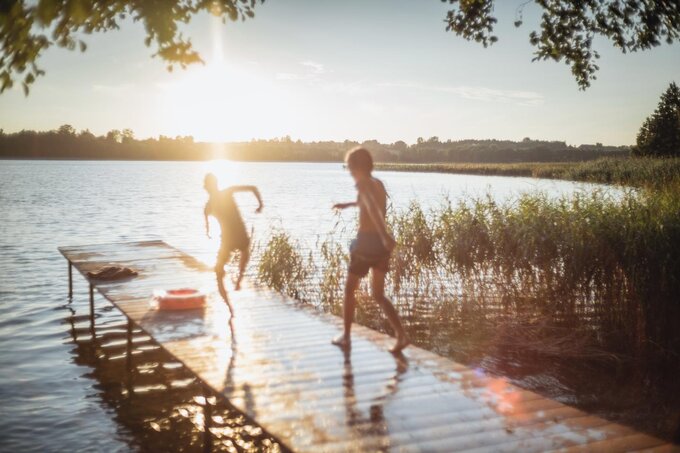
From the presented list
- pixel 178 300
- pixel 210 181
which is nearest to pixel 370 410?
pixel 210 181

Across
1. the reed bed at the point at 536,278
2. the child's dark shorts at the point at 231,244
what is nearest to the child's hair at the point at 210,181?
the child's dark shorts at the point at 231,244

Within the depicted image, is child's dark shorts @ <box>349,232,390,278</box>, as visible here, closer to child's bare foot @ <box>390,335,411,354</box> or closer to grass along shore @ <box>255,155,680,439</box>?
child's bare foot @ <box>390,335,411,354</box>

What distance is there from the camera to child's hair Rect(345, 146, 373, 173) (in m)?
5.29

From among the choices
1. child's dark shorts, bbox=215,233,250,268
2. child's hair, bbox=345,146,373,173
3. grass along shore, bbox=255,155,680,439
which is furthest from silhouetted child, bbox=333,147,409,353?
grass along shore, bbox=255,155,680,439

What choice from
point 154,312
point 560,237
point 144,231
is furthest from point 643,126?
point 154,312

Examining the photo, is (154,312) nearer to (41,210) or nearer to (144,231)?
(144,231)

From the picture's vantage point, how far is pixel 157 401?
7.27 meters

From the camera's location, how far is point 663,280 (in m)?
8.04

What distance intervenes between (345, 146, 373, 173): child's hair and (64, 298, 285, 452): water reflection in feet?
7.29

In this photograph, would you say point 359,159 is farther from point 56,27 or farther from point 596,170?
point 596,170

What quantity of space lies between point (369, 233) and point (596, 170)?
3063cm

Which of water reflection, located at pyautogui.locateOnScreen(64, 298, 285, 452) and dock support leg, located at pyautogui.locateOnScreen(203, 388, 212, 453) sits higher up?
dock support leg, located at pyautogui.locateOnScreen(203, 388, 212, 453)

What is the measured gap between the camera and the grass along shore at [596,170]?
55.2ft

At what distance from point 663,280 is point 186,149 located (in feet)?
458
